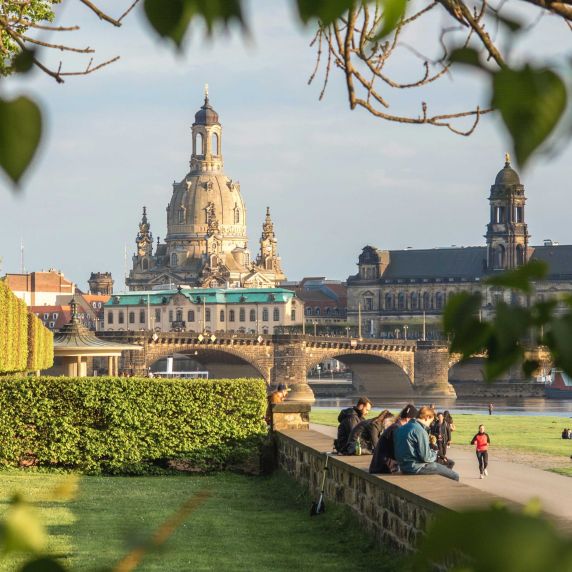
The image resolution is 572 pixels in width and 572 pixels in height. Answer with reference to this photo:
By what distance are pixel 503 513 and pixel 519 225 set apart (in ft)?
545

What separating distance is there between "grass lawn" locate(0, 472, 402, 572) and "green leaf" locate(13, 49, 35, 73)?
611cm

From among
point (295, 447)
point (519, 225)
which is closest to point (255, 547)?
point (295, 447)

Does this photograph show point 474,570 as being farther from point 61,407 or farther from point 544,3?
point 61,407

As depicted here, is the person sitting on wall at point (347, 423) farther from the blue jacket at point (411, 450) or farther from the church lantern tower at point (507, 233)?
the church lantern tower at point (507, 233)

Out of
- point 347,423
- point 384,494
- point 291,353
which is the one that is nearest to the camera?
point 384,494

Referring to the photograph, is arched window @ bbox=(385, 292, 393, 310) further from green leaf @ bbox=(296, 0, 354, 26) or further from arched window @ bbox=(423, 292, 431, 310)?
green leaf @ bbox=(296, 0, 354, 26)

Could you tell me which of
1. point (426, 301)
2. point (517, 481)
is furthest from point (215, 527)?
point (426, 301)

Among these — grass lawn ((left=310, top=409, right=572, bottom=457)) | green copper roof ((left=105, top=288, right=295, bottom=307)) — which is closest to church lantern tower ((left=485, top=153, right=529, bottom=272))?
green copper roof ((left=105, top=288, right=295, bottom=307))

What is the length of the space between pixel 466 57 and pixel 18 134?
0.56 meters

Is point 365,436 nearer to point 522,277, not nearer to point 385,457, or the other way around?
point 385,457

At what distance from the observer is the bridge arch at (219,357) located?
106188mm

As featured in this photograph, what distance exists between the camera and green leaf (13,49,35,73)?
71.3 inches

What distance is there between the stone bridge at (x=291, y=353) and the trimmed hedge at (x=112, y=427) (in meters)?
80.0

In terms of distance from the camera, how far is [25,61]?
1.82 m
